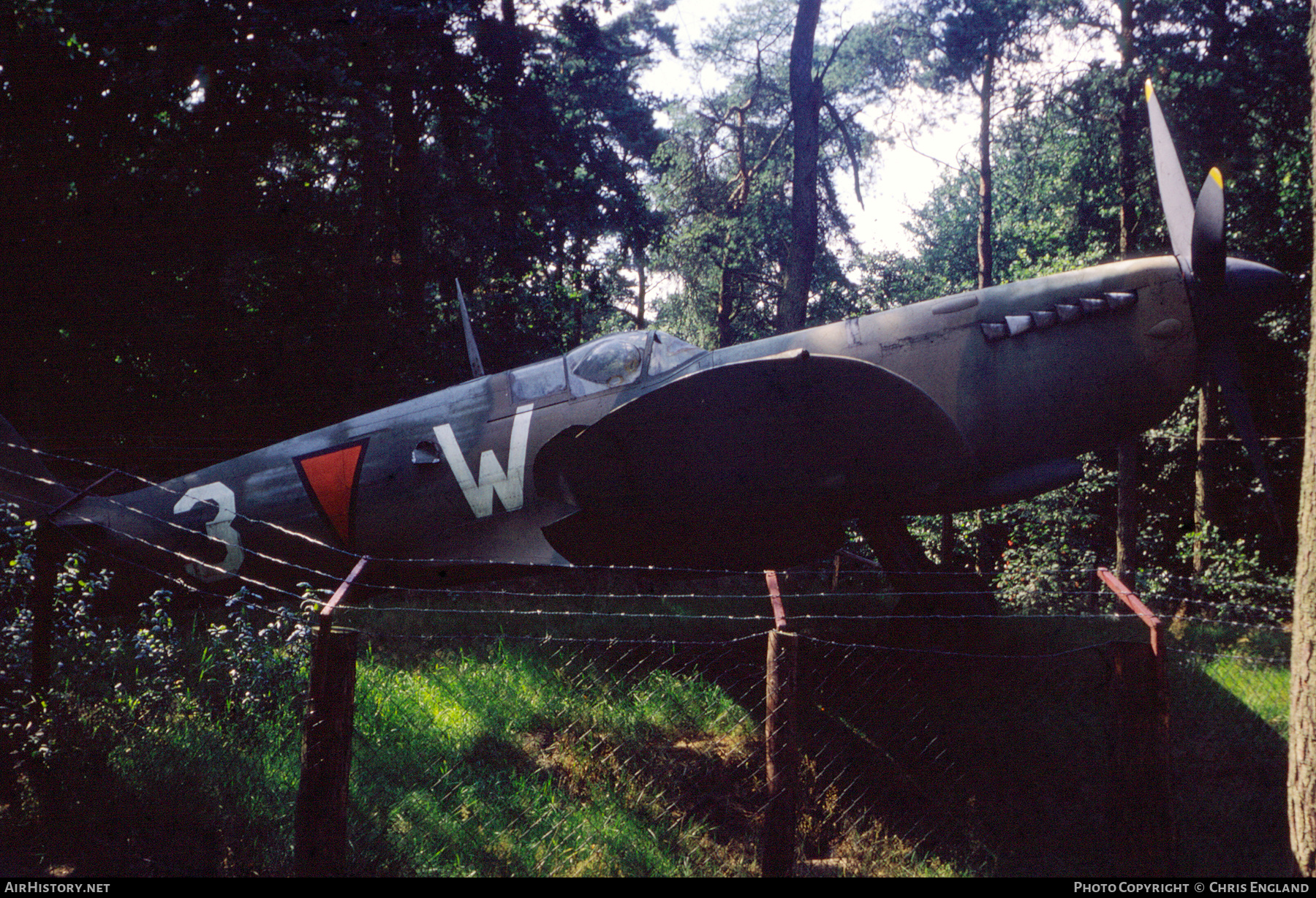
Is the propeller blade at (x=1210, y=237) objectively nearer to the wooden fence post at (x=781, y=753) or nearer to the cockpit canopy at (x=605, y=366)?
the cockpit canopy at (x=605, y=366)

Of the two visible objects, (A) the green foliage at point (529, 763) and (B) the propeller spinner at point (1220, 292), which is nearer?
(A) the green foliage at point (529, 763)

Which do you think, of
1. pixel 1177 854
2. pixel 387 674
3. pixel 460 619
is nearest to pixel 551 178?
pixel 460 619

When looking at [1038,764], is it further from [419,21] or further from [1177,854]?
[419,21]

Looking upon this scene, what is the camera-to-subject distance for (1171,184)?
539cm

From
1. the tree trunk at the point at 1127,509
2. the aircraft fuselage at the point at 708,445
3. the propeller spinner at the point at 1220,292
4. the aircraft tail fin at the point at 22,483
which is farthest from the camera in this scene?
the tree trunk at the point at 1127,509

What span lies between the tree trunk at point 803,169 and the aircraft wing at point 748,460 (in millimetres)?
7010

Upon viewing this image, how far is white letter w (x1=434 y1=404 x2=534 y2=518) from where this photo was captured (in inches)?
212

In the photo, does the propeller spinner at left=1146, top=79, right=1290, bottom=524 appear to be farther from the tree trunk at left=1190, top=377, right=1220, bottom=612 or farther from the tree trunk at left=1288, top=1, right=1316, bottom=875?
the tree trunk at left=1190, top=377, right=1220, bottom=612

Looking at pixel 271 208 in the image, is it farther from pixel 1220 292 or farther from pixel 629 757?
pixel 1220 292

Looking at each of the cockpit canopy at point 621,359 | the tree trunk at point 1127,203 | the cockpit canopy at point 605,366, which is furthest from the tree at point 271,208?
the tree trunk at point 1127,203

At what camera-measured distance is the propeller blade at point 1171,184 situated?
5.24 meters

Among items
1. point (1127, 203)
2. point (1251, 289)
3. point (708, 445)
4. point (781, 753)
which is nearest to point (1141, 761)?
point (781, 753)

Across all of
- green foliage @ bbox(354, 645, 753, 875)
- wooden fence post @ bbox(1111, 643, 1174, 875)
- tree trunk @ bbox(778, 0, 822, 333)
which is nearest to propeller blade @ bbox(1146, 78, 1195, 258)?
wooden fence post @ bbox(1111, 643, 1174, 875)

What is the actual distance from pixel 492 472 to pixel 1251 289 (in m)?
5.32
